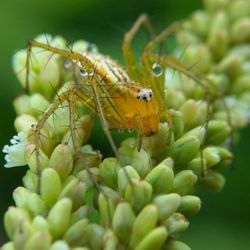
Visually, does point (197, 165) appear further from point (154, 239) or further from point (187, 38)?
point (187, 38)

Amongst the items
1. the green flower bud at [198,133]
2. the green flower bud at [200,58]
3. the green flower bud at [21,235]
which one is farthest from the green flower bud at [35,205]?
the green flower bud at [200,58]

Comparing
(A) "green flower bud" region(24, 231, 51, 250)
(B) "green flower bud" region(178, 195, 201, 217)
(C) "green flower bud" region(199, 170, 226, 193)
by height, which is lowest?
(A) "green flower bud" region(24, 231, 51, 250)

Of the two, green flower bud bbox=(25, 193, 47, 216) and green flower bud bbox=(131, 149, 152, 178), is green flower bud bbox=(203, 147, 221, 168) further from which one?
green flower bud bbox=(25, 193, 47, 216)

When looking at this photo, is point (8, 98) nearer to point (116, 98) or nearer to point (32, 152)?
point (116, 98)

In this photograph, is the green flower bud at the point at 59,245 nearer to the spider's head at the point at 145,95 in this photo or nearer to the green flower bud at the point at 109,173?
the green flower bud at the point at 109,173

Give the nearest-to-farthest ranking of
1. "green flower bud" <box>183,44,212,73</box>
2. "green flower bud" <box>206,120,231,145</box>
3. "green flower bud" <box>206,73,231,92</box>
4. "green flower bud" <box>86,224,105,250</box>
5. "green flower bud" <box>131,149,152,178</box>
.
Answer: "green flower bud" <box>86,224,105,250</box> < "green flower bud" <box>131,149,152,178</box> < "green flower bud" <box>206,120,231,145</box> < "green flower bud" <box>206,73,231,92</box> < "green flower bud" <box>183,44,212,73</box>

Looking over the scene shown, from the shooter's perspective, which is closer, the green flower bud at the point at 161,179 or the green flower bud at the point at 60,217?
the green flower bud at the point at 60,217

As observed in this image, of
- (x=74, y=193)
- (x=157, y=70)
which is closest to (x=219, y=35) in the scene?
(x=157, y=70)

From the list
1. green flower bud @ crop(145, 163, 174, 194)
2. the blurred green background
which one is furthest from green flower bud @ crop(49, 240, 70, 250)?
the blurred green background
